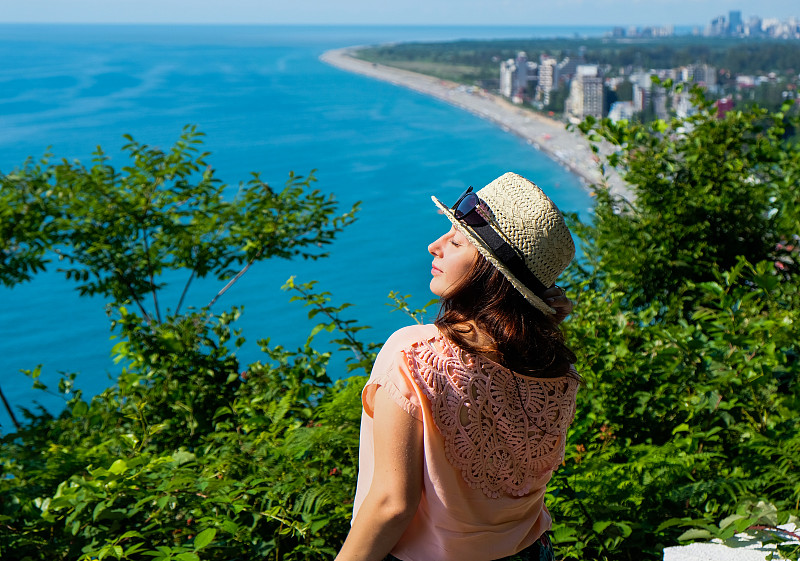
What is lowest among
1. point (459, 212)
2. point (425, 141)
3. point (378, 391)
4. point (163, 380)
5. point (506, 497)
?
point (425, 141)

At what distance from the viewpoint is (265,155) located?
37.9 meters

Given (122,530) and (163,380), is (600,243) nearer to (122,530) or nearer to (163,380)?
(163,380)

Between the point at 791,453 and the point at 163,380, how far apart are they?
7.09 ft

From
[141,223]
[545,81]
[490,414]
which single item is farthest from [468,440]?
[545,81]

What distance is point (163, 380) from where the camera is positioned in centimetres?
270

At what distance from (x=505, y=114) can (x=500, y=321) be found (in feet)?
194

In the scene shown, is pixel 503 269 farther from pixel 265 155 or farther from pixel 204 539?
pixel 265 155

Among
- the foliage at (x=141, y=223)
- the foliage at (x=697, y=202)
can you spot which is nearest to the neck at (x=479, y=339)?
the foliage at (x=697, y=202)

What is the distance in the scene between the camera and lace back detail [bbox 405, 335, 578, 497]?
2.74ft

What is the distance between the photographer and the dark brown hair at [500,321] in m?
0.86

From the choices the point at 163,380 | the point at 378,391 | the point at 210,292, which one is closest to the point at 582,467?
the point at 378,391

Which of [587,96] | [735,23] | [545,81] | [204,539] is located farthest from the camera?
[735,23]

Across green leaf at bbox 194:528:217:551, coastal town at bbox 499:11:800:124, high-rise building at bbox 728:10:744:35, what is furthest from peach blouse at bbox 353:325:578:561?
high-rise building at bbox 728:10:744:35

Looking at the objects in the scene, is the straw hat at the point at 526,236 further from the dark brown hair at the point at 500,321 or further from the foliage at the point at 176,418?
the foliage at the point at 176,418
